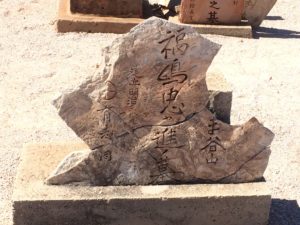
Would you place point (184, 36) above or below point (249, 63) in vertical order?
above

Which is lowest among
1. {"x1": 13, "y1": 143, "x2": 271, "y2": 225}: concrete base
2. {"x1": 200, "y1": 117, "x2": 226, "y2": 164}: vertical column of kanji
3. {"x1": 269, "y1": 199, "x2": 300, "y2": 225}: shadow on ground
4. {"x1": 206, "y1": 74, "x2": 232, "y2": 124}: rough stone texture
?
{"x1": 269, "y1": 199, "x2": 300, "y2": 225}: shadow on ground

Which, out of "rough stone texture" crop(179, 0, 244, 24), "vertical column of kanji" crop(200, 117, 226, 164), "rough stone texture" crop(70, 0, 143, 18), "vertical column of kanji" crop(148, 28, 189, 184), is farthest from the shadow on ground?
"rough stone texture" crop(70, 0, 143, 18)

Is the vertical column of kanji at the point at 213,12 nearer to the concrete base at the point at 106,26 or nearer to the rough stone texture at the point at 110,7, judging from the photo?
the concrete base at the point at 106,26

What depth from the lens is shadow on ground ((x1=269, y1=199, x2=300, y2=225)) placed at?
4.40m

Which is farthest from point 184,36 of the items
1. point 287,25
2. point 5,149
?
point 287,25

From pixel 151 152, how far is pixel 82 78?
1.47 meters

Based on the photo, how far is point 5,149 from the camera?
527 cm

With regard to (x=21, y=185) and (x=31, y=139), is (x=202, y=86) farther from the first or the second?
(x=31, y=139)

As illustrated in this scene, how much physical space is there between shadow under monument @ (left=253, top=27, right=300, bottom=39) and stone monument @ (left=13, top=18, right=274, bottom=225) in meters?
4.22

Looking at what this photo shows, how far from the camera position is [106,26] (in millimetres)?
7852

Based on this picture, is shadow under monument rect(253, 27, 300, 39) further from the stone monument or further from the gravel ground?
the stone monument

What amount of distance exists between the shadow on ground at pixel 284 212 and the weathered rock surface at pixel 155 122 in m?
0.40

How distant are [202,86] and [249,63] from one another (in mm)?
3301

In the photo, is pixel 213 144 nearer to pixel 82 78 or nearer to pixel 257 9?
pixel 82 78
